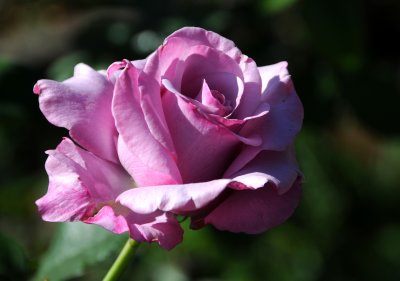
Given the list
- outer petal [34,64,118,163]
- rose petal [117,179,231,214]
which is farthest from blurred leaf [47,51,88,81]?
rose petal [117,179,231,214]

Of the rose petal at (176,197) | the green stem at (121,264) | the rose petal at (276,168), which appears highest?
the rose petal at (176,197)

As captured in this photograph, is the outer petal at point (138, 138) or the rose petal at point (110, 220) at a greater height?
the outer petal at point (138, 138)

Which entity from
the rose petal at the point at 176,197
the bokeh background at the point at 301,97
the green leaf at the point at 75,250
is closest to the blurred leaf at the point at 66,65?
the bokeh background at the point at 301,97

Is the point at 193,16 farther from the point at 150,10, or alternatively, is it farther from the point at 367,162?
the point at 367,162

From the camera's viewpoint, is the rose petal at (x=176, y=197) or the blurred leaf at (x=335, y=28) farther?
the blurred leaf at (x=335, y=28)

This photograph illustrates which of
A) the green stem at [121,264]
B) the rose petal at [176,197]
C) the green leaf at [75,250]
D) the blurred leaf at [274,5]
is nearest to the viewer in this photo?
the rose petal at [176,197]

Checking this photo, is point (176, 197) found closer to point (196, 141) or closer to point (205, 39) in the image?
point (196, 141)

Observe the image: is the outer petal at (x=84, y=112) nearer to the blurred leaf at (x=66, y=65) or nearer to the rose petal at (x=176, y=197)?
the rose petal at (x=176, y=197)
